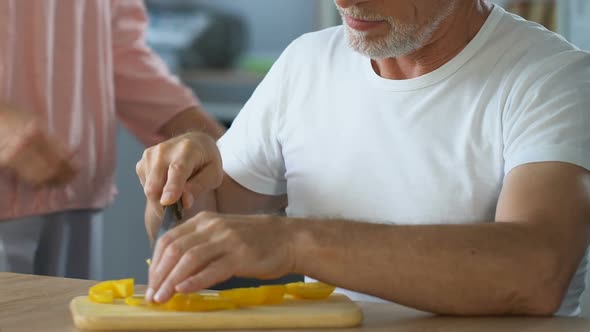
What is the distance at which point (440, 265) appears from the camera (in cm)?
123

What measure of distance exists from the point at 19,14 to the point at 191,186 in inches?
24.1

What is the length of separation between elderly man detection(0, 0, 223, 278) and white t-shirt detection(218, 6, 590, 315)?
0.42 metres

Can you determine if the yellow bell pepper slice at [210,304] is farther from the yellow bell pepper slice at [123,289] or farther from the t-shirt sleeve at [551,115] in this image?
the t-shirt sleeve at [551,115]

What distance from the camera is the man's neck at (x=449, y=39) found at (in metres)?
1.62

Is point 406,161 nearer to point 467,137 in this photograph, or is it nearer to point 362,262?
point 467,137

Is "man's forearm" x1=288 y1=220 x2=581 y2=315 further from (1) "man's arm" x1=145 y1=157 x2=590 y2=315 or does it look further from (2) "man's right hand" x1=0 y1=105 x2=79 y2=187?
(2) "man's right hand" x1=0 y1=105 x2=79 y2=187

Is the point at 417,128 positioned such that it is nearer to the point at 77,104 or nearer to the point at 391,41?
the point at 391,41

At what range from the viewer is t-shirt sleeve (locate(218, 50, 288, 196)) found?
5.84ft

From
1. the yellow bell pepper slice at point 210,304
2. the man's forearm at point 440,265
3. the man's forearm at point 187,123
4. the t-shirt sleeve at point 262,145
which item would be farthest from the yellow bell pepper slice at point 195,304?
the man's forearm at point 187,123

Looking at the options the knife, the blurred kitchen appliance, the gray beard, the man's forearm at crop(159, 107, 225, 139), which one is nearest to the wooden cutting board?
the knife

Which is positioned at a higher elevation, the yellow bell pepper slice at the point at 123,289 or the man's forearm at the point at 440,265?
the man's forearm at the point at 440,265

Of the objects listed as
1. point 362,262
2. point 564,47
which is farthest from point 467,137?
point 362,262

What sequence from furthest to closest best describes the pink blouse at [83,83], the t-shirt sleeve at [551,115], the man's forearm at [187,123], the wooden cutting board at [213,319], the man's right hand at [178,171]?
the man's forearm at [187,123]
the pink blouse at [83,83]
the man's right hand at [178,171]
the t-shirt sleeve at [551,115]
the wooden cutting board at [213,319]

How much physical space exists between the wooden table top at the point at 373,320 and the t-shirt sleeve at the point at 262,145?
46cm
